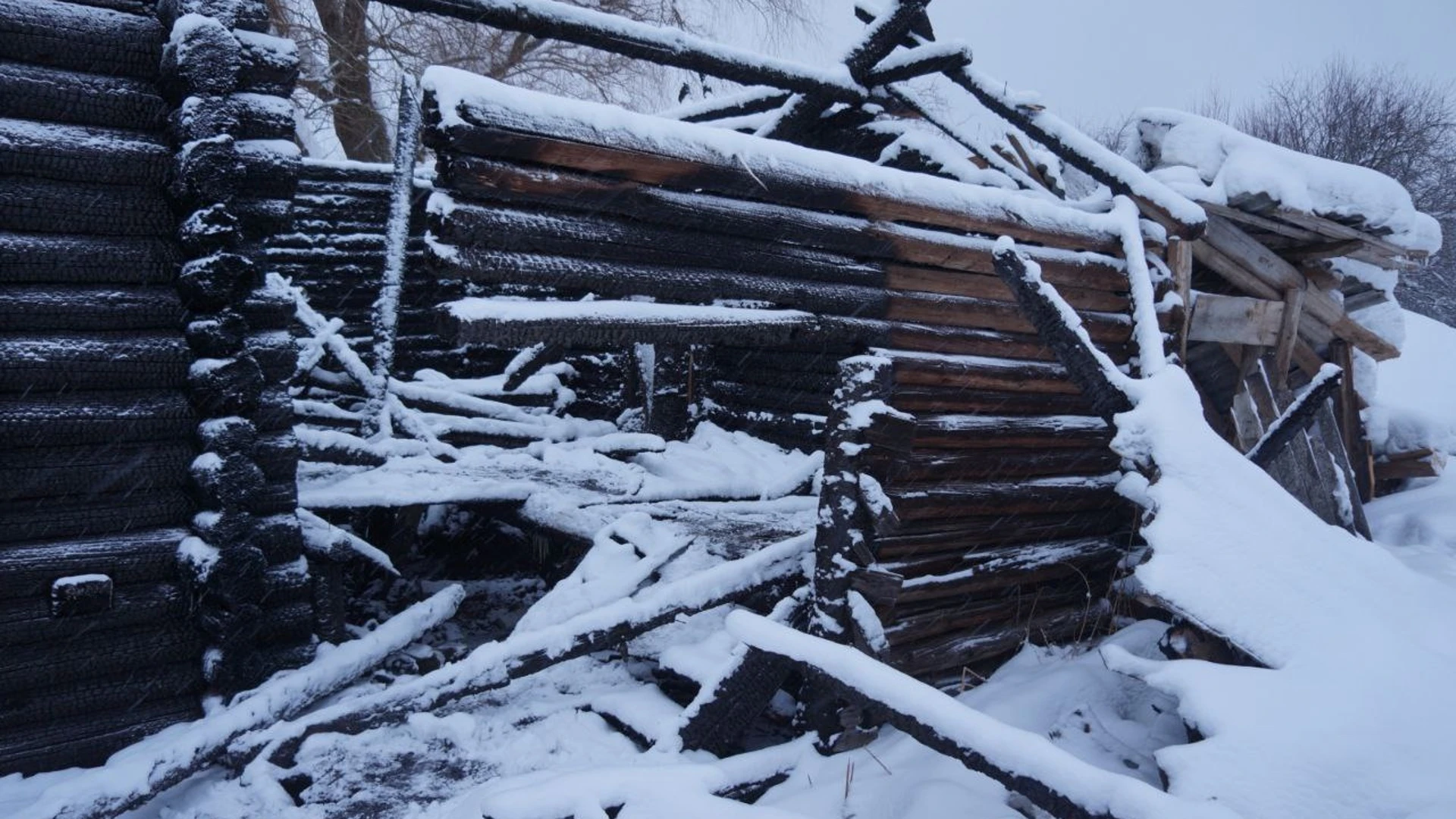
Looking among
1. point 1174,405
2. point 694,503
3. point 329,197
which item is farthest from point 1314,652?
point 329,197

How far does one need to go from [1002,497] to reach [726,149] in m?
2.82

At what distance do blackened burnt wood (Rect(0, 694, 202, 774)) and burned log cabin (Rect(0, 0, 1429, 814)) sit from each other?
1cm

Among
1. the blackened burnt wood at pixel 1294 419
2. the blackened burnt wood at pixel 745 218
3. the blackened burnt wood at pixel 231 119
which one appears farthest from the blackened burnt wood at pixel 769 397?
the blackened burnt wood at pixel 231 119

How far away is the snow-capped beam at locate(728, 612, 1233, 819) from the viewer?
7.28 feet

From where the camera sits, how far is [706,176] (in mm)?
3732

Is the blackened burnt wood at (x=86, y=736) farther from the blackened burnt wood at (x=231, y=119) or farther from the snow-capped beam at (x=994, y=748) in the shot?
the snow-capped beam at (x=994, y=748)

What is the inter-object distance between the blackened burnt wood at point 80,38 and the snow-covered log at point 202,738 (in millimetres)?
2981

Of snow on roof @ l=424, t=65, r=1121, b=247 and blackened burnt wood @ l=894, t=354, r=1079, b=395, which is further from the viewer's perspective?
blackened burnt wood @ l=894, t=354, r=1079, b=395

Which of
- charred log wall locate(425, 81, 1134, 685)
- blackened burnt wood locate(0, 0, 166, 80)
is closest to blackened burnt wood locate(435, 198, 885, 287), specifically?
charred log wall locate(425, 81, 1134, 685)

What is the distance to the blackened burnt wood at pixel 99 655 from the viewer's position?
3684 mm

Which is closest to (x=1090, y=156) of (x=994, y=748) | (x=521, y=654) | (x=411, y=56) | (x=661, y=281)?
(x=661, y=281)

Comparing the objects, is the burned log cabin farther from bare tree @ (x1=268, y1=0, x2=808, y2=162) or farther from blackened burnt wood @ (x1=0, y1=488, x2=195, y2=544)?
bare tree @ (x1=268, y1=0, x2=808, y2=162)

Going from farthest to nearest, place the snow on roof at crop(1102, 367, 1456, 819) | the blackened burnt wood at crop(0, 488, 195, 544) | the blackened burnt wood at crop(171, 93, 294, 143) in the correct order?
1. the blackened burnt wood at crop(171, 93, 294, 143)
2. the blackened burnt wood at crop(0, 488, 195, 544)
3. the snow on roof at crop(1102, 367, 1456, 819)

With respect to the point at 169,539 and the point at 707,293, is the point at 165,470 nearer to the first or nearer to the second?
the point at 169,539
